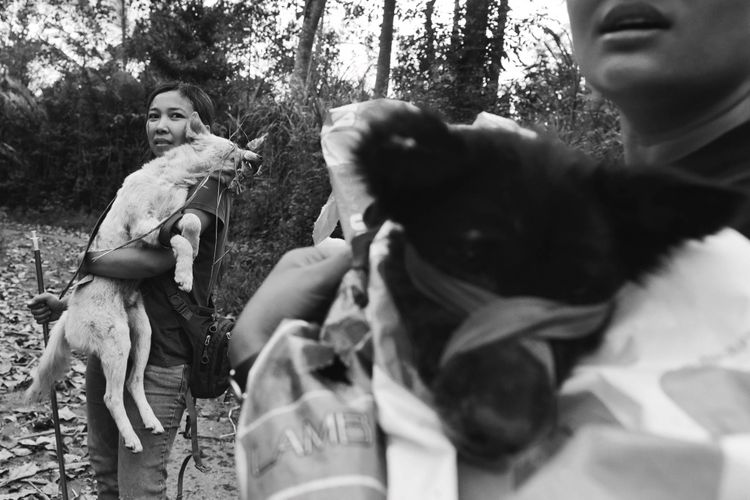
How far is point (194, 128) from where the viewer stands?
3848mm

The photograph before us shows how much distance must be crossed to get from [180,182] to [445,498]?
3.15 m

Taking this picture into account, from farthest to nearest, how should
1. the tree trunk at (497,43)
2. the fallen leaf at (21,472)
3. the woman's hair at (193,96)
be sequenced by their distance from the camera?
the tree trunk at (497,43) → the fallen leaf at (21,472) → the woman's hair at (193,96)

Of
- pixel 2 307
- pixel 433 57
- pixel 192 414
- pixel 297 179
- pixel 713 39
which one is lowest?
pixel 2 307

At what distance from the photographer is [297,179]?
8180 millimetres

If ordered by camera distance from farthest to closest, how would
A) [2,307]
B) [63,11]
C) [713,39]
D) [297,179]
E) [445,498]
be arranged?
[63,11], [2,307], [297,179], [713,39], [445,498]

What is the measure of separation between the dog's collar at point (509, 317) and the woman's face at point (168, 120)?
10.8ft

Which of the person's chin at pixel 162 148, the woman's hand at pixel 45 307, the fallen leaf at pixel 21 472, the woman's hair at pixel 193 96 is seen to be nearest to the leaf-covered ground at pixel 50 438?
the fallen leaf at pixel 21 472

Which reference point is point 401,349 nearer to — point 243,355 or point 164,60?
point 243,355

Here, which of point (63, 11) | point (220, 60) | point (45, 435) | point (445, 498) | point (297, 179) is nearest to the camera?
point (445, 498)

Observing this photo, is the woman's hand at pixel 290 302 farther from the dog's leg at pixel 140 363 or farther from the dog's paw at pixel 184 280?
the dog's leg at pixel 140 363

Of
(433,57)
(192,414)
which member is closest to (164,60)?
(433,57)

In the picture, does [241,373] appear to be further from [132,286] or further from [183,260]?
[132,286]

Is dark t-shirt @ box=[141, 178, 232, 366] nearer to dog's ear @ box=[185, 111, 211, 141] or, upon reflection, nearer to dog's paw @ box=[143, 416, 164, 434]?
dog's paw @ box=[143, 416, 164, 434]

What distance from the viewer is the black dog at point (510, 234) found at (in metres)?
0.85
